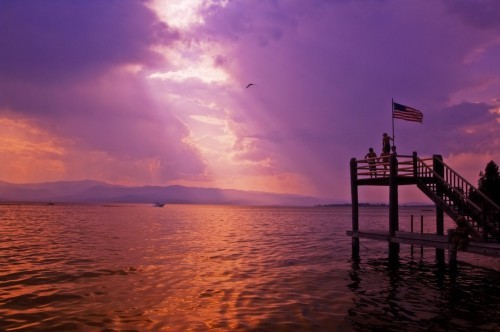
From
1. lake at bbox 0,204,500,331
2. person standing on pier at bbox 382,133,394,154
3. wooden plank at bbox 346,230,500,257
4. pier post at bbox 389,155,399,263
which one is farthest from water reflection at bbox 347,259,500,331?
person standing on pier at bbox 382,133,394,154

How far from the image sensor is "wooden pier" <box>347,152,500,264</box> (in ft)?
51.2

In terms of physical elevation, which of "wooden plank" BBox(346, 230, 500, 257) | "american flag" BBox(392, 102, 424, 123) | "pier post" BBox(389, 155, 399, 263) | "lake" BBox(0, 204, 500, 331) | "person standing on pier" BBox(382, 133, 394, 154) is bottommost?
"lake" BBox(0, 204, 500, 331)

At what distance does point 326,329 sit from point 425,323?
9.47ft

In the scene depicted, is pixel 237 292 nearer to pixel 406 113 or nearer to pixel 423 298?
pixel 423 298

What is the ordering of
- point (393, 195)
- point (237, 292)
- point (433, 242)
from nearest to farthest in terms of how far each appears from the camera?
point (237, 292), point (433, 242), point (393, 195)

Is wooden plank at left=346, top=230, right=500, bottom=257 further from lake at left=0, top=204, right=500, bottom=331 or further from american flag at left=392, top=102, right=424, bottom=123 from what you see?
american flag at left=392, top=102, right=424, bottom=123

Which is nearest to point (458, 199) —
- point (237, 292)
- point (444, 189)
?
point (444, 189)

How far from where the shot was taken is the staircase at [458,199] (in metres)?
15.6

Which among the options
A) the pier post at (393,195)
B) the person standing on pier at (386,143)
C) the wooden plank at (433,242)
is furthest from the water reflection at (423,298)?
the person standing on pier at (386,143)

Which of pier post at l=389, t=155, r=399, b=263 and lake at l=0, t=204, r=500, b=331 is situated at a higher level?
pier post at l=389, t=155, r=399, b=263

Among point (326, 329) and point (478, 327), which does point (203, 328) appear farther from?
point (478, 327)

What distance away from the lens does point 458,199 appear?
17797 millimetres

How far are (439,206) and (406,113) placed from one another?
582 centimetres

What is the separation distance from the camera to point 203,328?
A: 1009cm
